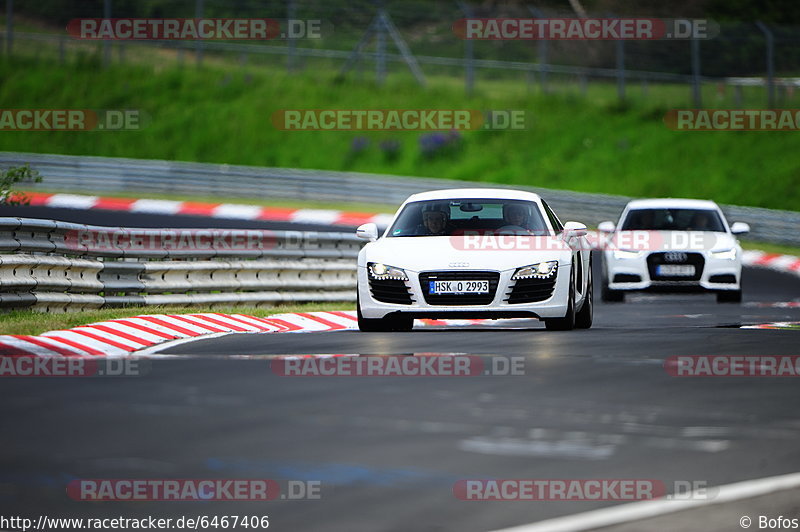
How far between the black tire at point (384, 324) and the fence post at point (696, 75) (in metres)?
27.5

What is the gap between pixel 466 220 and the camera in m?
14.9

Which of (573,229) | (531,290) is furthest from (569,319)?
(573,229)

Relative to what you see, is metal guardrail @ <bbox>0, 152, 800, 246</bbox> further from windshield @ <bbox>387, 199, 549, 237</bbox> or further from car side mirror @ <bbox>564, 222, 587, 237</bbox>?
car side mirror @ <bbox>564, 222, 587, 237</bbox>

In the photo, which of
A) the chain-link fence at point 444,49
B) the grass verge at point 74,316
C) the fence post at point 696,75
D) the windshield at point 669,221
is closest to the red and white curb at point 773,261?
the chain-link fence at point 444,49

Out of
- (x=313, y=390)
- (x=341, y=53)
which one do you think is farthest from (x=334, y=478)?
(x=341, y=53)

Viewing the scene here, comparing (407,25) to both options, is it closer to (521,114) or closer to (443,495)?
(521,114)

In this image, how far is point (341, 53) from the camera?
48531mm

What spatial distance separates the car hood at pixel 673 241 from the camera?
21141 millimetres

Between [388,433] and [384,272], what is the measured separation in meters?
6.37

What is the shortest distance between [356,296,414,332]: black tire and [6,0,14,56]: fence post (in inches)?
1392

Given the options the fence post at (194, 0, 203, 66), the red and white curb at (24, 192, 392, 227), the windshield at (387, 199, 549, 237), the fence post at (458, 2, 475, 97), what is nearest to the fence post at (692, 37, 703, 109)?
the fence post at (458, 2, 475, 97)

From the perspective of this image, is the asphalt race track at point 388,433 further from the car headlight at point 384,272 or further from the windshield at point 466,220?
the windshield at point 466,220

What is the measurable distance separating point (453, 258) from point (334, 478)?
7406mm

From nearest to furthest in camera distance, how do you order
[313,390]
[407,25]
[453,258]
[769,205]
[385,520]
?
1. [385,520]
2. [313,390]
3. [453,258]
4. [769,205]
5. [407,25]
